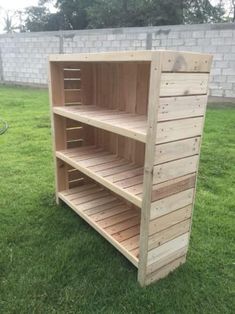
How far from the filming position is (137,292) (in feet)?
5.16

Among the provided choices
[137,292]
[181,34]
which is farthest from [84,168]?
[181,34]

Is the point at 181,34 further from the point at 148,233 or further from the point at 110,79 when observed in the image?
the point at 148,233

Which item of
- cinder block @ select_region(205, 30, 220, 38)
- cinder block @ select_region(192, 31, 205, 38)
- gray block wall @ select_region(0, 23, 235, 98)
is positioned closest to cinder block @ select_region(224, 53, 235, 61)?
gray block wall @ select_region(0, 23, 235, 98)

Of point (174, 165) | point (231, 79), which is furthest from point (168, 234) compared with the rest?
point (231, 79)

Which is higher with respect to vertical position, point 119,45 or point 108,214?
point 119,45

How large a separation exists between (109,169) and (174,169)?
0.62m

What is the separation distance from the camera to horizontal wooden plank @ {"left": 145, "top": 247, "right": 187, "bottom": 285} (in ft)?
5.32

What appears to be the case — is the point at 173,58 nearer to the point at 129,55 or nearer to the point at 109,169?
the point at 129,55

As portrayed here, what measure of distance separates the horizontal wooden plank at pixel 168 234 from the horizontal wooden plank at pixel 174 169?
0.32m

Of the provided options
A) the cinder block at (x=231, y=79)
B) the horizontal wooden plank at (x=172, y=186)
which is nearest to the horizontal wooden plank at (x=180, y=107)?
the horizontal wooden plank at (x=172, y=186)

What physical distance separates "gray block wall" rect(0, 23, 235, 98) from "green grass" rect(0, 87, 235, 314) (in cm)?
448

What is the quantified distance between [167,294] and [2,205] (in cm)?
155

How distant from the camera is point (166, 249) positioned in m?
1.63

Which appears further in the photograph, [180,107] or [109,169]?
[109,169]
